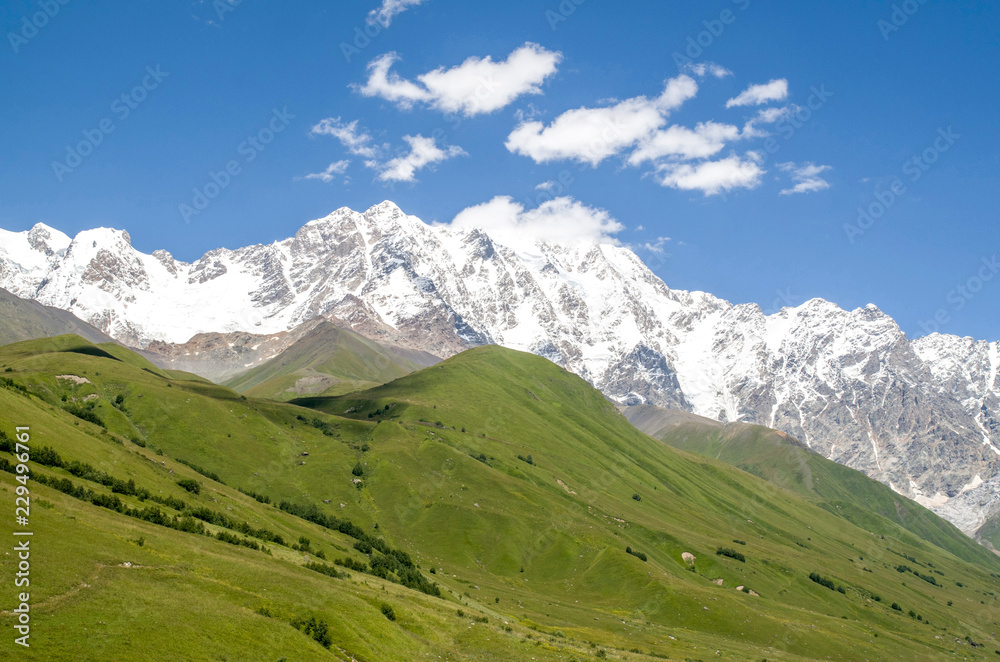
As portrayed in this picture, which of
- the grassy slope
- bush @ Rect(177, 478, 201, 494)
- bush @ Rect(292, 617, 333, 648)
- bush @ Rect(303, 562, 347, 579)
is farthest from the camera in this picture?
bush @ Rect(177, 478, 201, 494)

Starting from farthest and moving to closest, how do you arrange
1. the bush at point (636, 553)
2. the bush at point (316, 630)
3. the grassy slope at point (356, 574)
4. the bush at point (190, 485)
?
the bush at point (636, 553) → the bush at point (190, 485) → the bush at point (316, 630) → the grassy slope at point (356, 574)

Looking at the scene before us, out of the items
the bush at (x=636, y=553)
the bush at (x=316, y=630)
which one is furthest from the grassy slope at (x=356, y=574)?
the bush at (x=636, y=553)

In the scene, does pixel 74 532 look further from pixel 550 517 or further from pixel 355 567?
pixel 550 517

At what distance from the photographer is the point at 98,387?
535 feet

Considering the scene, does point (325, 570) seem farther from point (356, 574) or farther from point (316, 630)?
point (316, 630)

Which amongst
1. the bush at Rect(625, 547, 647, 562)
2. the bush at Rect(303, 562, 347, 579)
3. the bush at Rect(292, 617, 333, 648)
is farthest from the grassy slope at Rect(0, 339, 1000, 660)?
the bush at Rect(303, 562, 347, 579)

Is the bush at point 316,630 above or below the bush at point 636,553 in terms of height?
below

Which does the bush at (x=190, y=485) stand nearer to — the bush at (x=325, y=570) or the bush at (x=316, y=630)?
the bush at (x=325, y=570)

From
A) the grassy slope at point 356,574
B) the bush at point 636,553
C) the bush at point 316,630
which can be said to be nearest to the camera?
the grassy slope at point 356,574

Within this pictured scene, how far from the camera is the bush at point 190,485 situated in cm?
8769

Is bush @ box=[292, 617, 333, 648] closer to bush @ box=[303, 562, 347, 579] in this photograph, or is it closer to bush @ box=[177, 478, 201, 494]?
bush @ box=[303, 562, 347, 579]

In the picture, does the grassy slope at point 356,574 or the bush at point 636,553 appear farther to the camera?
the bush at point 636,553

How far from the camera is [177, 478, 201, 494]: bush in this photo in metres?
87.7

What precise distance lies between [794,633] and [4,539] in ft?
403
